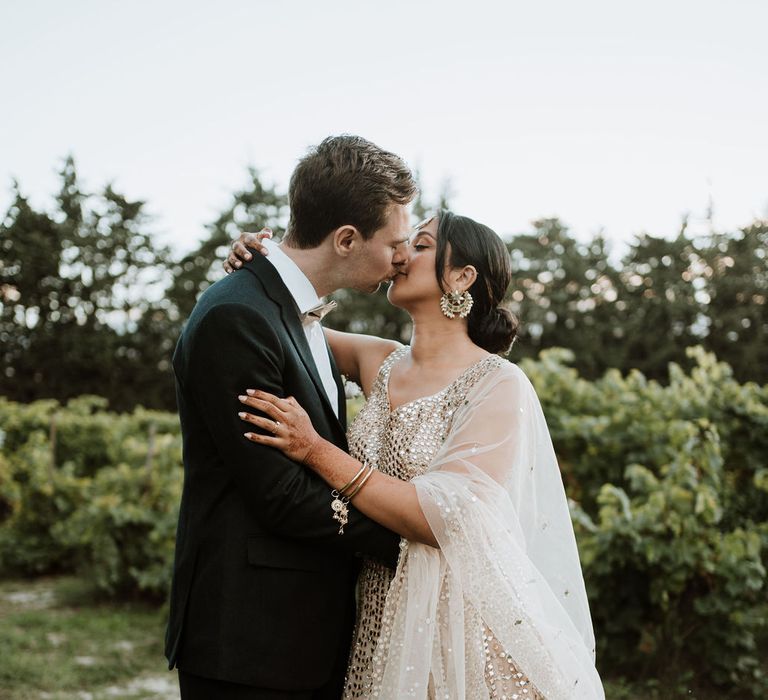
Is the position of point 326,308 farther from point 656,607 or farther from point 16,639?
point 16,639

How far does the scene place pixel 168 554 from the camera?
6961 millimetres

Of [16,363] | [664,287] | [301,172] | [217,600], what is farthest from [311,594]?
[16,363]

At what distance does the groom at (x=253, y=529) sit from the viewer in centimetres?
225

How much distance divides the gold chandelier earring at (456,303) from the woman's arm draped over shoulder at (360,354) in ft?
1.40

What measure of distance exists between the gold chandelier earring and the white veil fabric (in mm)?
510

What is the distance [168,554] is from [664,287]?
2482 cm

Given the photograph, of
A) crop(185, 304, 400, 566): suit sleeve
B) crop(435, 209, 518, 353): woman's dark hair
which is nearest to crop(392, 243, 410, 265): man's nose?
crop(435, 209, 518, 353): woman's dark hair

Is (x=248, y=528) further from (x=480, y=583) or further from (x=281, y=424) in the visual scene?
(x=480, y=583)

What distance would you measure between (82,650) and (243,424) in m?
4.90

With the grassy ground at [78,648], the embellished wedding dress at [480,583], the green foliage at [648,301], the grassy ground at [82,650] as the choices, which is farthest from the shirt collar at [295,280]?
the green foliage at [648,301]

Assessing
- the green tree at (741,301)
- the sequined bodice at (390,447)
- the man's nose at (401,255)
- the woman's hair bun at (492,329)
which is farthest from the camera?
the green tree at (741,301)

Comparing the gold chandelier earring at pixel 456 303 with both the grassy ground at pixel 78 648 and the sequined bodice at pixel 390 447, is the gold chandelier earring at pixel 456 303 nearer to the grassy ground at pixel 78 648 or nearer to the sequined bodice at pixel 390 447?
the sequined bodice at pixel 390 447

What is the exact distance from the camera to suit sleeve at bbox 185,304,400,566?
223cm

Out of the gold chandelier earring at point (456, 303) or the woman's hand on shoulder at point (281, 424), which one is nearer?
the woman's hand on shoulder at point (281, 424)
